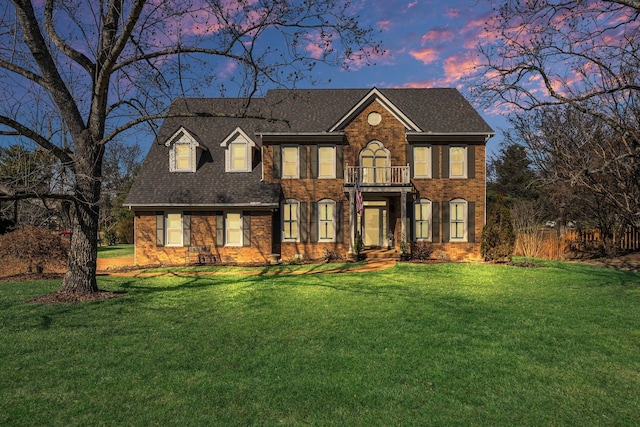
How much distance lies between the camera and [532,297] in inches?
381

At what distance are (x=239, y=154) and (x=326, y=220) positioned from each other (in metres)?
5.69

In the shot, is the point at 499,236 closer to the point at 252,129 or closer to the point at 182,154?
the point at 252,129

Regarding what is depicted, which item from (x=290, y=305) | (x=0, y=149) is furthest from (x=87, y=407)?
(x=0, y=149)

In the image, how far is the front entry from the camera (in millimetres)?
20016

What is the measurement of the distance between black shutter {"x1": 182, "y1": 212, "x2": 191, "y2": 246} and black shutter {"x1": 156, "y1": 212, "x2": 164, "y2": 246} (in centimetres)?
101

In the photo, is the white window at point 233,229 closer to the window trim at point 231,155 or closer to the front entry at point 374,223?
the window trim at point 231,155

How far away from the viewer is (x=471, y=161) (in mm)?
19031

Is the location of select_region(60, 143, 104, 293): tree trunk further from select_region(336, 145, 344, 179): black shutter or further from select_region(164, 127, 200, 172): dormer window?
select_region(336, 145, 344, 179): black shutter

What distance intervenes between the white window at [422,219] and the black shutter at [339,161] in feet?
13.6

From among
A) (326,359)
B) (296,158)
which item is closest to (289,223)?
(296,158)

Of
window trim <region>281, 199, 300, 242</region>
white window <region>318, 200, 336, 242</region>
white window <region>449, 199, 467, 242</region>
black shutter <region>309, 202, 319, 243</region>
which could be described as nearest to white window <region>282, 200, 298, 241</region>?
window trim <region>281, 199, 300, 242</region>

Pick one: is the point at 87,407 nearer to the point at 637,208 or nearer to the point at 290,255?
the point at 637,208

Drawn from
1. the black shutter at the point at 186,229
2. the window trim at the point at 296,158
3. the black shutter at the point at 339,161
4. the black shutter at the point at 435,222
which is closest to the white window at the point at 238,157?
the window trim at the point at 296,158

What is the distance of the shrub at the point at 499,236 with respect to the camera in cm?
1622
